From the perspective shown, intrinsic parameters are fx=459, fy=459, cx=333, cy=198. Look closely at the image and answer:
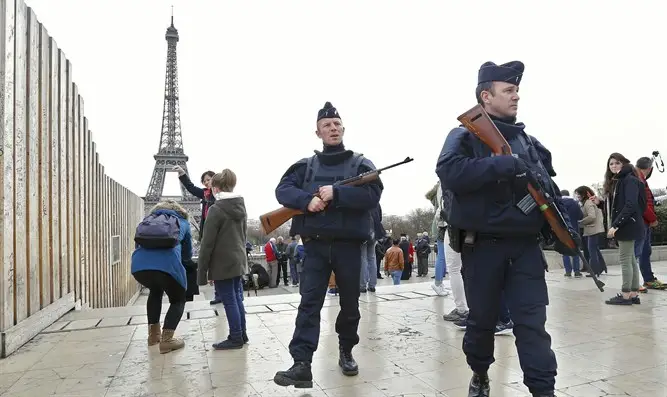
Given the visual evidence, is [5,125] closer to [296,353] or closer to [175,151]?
[296,353]

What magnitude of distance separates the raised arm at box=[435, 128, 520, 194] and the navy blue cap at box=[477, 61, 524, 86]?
406 mm

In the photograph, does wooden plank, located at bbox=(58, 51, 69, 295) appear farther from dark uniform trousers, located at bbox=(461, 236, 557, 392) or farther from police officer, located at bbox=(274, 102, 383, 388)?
dark uniform trousers, located at bbox=(461, 236, 557, 392)

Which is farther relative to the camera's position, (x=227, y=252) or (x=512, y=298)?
(x=227, y=252)

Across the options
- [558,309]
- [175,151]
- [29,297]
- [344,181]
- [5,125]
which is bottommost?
[558,309]

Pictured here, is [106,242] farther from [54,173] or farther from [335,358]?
[335,358]

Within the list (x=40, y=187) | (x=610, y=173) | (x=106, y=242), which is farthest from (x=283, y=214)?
(x=106, y=242)

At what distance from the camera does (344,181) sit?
2953 millimetres

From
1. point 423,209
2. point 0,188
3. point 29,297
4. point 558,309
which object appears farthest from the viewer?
point 423,209

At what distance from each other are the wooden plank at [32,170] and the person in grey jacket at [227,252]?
1.78 meters

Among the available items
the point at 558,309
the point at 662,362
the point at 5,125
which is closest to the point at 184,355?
the point at 5,125

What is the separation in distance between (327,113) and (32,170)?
A: 10.6 ft

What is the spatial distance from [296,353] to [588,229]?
7.08m

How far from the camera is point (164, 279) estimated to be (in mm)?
3934

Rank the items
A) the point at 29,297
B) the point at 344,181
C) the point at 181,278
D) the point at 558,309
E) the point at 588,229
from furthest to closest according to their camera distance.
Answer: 1. the point at 588,229
2. the point at 558,309
3. the point at 29,297
4. the point at 181,278
5. the point at 344,181
